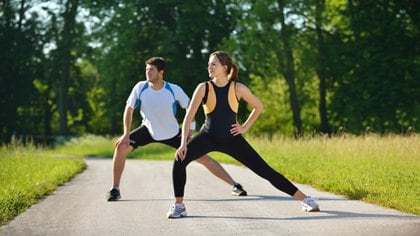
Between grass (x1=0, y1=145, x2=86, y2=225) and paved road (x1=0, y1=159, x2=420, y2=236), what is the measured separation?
0.72 feet

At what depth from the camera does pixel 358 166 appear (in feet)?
44.9

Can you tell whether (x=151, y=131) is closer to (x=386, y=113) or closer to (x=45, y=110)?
(x=386, y=113)

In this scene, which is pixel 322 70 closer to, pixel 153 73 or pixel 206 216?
pixel 153 73

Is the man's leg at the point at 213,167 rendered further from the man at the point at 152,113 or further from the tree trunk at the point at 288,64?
the tree trunk at the point at 288,64

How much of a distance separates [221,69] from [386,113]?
99.0ft

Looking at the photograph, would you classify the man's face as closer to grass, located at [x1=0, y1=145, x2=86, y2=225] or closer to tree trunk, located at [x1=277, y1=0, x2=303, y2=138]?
grass, located at [x1=0, y1=145, x2=86, y2=225]

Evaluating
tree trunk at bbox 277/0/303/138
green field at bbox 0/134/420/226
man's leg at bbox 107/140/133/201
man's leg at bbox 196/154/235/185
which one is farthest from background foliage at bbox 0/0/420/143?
man's leg at bbox 107/140/133/201

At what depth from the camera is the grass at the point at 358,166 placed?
1014cm

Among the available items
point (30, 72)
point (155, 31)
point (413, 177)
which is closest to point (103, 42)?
point (155, 31)

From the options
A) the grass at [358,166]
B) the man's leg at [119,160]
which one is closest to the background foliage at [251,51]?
the grass at [358,166]

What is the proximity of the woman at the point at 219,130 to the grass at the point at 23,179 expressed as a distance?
204 centimetres

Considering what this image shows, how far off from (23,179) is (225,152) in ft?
18.4

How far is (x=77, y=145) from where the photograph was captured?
4256 centimetres

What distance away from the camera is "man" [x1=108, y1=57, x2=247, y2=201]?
34.8 feet
